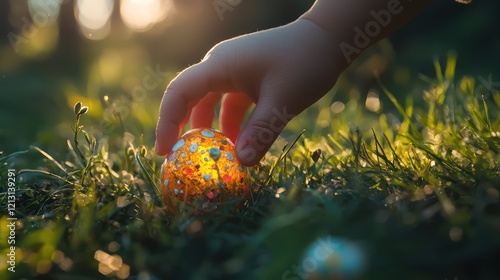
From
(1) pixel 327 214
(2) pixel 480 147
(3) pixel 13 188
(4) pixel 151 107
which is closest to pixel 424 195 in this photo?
(1) pixel 327 214

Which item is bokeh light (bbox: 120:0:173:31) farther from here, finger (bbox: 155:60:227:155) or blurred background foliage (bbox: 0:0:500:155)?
finger (bbox: 155:60:227:155)

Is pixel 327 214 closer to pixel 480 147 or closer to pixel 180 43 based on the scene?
pixel 480 147

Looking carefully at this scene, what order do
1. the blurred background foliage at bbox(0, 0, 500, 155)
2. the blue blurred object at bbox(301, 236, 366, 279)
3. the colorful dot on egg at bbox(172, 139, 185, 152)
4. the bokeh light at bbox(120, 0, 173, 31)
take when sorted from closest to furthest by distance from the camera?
1. the blue blurred object at bbox(301, 236, 366, 279)
2. the colorful dot on egg at bbox(172, 139, 185, 152)
3. the blurred background foliage at bbox(0, 0, 500, 155)
4. the bokeh light at bbox(120, 0, 173, 31)

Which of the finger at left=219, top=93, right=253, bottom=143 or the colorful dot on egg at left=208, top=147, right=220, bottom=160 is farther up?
the colorful dot on egg at left=208, top=147, right=220, bottom=160

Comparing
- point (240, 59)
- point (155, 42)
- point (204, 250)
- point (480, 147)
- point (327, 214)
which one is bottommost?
point (155, 42)

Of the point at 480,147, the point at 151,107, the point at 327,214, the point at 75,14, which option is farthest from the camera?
the point at 75,14

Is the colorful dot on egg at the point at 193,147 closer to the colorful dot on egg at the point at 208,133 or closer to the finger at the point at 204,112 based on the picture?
the colorful dot on egg at the point at 208,133

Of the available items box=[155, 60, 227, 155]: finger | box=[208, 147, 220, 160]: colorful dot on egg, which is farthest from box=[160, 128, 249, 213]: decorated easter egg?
box=[155, 60, 227, 155]: finger
